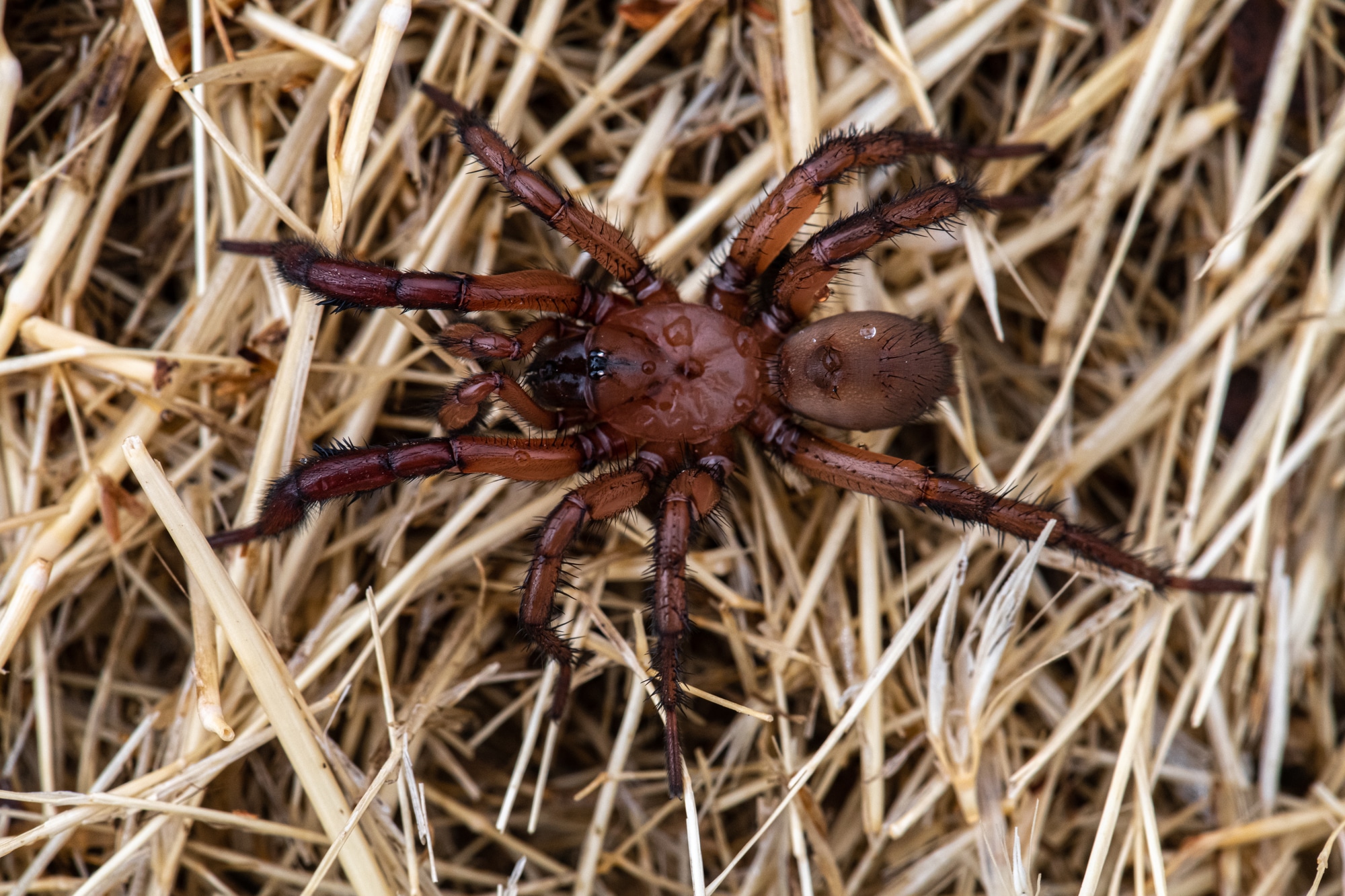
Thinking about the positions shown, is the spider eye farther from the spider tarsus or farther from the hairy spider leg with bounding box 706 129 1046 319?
the spider tarsus

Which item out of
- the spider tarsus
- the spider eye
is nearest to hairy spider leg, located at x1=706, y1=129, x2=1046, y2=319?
the spider eye

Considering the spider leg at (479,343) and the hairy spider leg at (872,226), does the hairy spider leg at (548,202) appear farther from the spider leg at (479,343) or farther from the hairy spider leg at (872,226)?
the hairy spider leg at (872,226)

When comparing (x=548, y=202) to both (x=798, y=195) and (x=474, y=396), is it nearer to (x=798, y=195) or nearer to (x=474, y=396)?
(x=474, y=396)

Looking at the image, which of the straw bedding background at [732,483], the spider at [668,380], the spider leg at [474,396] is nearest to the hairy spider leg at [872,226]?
the spider at [668,380]

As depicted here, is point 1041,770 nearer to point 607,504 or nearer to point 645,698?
point 645,698

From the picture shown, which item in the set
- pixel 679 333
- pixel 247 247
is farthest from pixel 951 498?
pixel 247 247

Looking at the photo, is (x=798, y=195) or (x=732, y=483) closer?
(x=798, y=195)
